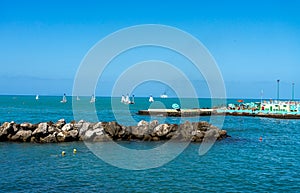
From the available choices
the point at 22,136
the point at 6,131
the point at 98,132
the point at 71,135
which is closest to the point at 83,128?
the point at 71,135

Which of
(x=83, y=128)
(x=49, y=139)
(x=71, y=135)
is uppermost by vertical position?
(x=83, y=128)

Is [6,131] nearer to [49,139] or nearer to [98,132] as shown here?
[49,139]

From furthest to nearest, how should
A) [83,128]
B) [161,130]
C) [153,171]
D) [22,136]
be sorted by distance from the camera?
[161,130]
[83,128]
[22,136]
[153,171]

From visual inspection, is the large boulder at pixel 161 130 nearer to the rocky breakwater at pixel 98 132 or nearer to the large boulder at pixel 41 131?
the rocky breakwater at pixel 98 132

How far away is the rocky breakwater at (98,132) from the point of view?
4544cm

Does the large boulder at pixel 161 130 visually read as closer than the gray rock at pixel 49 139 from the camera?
No

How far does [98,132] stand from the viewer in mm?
46750

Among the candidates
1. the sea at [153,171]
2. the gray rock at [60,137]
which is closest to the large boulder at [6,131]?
the sea at [153,171]

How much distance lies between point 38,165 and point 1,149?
10316 millimetres

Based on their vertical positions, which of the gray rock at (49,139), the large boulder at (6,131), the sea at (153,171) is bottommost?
the sea at (153,171)

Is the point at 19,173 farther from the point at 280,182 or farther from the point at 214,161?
the point at 280,182

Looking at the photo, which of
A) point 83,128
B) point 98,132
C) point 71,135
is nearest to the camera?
point 71,135

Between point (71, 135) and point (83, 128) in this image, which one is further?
point (83, 128)

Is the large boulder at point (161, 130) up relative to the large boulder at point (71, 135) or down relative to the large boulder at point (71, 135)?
up
